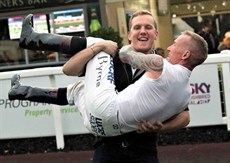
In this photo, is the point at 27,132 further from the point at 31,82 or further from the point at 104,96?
the point at 104,96

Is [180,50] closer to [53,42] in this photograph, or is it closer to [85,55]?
[85,55]

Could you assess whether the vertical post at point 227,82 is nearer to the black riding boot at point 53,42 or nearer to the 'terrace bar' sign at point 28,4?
the black riding boot at point 53,42

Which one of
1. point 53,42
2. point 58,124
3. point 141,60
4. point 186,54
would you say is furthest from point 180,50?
point 58,124

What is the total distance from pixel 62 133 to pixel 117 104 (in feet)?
15.5

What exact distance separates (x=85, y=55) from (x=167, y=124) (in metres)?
0.65

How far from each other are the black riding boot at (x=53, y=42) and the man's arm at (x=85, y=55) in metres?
0.06

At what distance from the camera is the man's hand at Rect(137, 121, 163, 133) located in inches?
120

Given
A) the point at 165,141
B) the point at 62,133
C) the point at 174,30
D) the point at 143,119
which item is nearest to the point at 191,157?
the point at 165,141

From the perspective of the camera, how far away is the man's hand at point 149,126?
10.0 ft

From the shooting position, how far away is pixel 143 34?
3225 millimetres

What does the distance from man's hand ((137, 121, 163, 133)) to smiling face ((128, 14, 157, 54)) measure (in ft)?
1.49

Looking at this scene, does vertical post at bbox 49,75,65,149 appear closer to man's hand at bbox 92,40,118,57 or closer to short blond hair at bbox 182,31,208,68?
man's hand at bbox 92,40,118,57

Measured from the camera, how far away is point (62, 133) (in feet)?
25.1

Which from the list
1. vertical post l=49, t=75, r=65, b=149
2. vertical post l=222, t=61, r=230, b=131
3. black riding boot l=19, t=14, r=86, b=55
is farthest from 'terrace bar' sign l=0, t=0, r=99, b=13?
black riding boot l=19, t=14, r=86, b=55
